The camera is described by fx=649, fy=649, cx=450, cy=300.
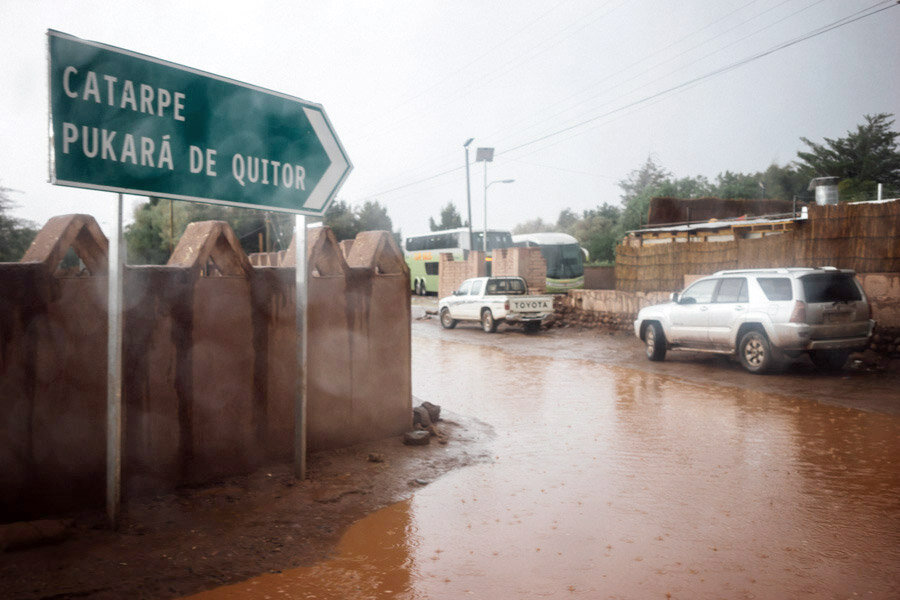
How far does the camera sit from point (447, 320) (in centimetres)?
2270

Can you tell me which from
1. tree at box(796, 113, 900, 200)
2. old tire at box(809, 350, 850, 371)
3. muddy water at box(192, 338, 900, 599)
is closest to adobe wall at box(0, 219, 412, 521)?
muddy water at box(192, 338, 900, 599)

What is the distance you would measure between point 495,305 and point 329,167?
15.3 meters

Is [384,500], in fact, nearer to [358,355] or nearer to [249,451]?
[249,451]

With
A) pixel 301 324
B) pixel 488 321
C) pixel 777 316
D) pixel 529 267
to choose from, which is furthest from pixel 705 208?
pixel 301 324

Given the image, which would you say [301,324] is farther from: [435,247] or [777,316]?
[435,247]

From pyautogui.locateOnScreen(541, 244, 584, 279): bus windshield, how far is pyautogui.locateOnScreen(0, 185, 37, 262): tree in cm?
2507

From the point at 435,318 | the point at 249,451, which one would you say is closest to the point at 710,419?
the point at 249,451

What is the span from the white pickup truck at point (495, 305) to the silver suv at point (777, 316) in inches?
283

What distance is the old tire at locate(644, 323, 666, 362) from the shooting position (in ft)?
44.2

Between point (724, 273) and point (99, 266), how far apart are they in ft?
35.6

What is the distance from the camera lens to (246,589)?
134 inches

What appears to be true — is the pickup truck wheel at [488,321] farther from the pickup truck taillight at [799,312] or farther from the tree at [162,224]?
the tree at [162,224]

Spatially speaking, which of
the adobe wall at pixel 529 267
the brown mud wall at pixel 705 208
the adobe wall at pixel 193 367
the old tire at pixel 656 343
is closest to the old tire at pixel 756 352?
the old tire at pixel 656 343

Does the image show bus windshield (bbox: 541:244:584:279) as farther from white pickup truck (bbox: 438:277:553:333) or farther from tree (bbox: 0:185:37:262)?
tree (bbox: 0:185:37:262)
